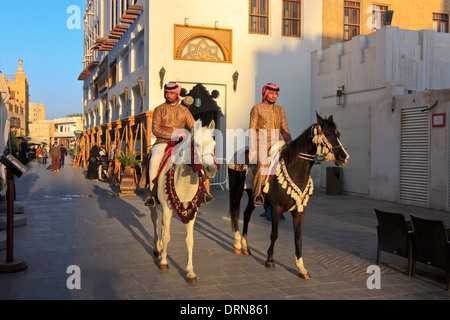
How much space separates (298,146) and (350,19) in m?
Answer: 14.6

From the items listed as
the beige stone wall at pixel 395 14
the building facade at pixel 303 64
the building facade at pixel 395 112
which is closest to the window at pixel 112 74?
the building facade at pixel 303 64

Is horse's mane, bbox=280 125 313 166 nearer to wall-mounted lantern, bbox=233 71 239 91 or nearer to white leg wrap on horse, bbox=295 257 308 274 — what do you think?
white leg wrap on horse, bbox=295 257 308 274

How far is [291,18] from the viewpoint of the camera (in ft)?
58.5

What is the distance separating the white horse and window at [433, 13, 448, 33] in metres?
18.2

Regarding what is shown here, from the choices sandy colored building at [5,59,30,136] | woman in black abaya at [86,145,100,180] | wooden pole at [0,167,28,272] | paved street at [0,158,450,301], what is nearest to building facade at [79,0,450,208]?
woman in black abaya at [86,145,100,180]

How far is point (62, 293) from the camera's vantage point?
4.84 m

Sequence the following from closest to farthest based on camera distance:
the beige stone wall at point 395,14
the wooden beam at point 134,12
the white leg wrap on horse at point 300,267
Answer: the white leg wrap on horse at point 300,267 → the wooden beam at point 134,12 → the beige stone wall at point 395,14

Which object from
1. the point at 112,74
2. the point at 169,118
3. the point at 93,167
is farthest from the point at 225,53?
the point at 169,118

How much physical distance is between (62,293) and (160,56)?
40.7ft

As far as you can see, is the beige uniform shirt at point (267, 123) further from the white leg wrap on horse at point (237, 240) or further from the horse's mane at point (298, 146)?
the white leg wrap on horse at point (237, 240)

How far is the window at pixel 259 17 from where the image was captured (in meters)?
17.3

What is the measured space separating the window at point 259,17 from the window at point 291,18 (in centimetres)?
85

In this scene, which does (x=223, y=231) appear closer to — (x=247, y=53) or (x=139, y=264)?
(x=139, y=264)
